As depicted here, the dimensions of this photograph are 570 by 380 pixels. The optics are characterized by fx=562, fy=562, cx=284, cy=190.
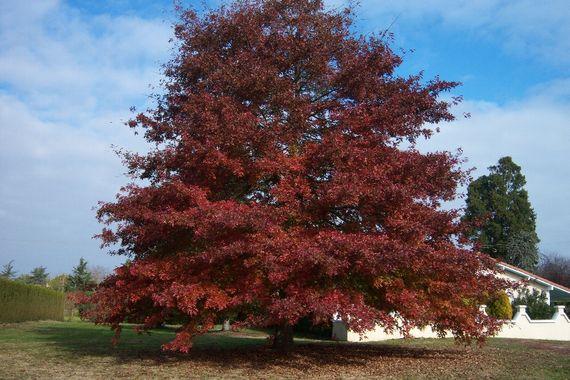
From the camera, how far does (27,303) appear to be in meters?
31.9

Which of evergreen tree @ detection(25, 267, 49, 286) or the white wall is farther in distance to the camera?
evergreen tree @ detection(25, 267, 49, 286)

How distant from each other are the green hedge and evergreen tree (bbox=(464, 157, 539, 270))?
102 feet

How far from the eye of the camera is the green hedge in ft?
93.1

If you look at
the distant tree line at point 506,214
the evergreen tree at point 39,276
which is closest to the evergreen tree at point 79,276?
the evergreen tree at point 39,276

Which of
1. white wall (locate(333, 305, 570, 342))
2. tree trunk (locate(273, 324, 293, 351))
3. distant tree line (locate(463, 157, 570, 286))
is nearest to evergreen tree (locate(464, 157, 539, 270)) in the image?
distant tree line (locate(463, 157, 570, 286))

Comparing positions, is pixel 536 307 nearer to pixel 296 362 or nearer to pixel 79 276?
pixel 296 362

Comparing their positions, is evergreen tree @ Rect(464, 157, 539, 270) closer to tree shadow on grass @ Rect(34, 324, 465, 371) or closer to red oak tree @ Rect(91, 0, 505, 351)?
tree shadow on grass @ Rect(34, 324, 465, 371)

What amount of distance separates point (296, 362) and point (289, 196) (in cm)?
401

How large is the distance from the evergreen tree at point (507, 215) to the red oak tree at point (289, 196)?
1348 inches

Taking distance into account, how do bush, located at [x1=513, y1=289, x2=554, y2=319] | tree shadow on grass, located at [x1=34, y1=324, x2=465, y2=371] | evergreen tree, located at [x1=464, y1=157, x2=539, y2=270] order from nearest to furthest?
tree shadow on grass, located at [x1=34, y1=324, x2=465, y2=371] → bush, located at [x1=513, y1=289, x2=554, y2=319] → evergreen tree, located at [x1=464, y1=157, x2=539, y2=270]

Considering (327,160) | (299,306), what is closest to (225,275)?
(299,306)

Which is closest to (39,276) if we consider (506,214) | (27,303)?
(27,303)

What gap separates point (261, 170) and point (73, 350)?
8413 mm

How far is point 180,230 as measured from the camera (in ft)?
38.0
